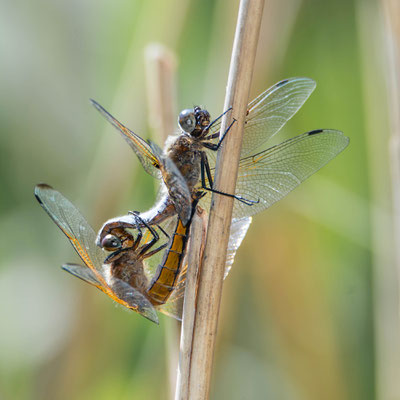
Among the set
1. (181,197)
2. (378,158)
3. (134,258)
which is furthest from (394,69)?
(134,258)

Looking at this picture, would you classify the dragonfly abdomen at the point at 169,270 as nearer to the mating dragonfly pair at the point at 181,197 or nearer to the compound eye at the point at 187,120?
the mating dragonfly pair at the point at 181,197

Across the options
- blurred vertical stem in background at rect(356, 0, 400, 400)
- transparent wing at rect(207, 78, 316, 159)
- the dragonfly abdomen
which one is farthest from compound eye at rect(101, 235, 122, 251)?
blurred vertical stem in background at rect(356, 0, 400, 400)

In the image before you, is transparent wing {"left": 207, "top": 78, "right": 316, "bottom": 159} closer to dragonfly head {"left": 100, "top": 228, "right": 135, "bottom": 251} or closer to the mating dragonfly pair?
the mating dragonfly pair

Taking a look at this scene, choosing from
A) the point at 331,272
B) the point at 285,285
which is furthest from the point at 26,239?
the point at 331,272

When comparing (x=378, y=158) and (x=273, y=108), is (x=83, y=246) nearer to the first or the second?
(x=273, y=108)

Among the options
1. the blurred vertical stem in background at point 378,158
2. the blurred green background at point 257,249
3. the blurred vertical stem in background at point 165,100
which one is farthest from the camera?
the blurred green background at point 257,249

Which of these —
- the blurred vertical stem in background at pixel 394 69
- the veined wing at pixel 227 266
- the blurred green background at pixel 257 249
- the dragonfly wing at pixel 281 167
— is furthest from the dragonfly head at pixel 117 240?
the blurred vertical stem in background at pixel 394 69
